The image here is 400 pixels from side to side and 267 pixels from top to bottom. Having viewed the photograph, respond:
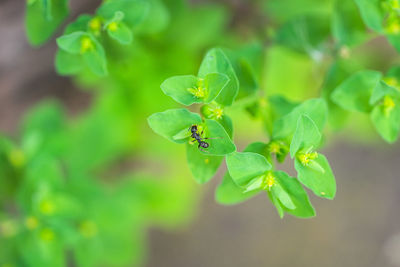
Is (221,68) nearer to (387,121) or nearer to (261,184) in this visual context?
(261,184)

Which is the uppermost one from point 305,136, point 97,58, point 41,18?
point 41,18

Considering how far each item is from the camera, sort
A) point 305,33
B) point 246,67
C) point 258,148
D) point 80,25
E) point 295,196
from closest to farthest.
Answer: point 295,196, point 258,148, point 80,25, point 246,67, point 305,33

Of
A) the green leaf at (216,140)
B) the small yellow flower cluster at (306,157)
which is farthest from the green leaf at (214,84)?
the small yellow flower cluster at (306,157)

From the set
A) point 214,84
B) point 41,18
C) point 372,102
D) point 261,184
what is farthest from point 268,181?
point 41,18

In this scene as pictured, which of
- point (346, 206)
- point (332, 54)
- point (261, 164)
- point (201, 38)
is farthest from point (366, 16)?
point (346, 206)

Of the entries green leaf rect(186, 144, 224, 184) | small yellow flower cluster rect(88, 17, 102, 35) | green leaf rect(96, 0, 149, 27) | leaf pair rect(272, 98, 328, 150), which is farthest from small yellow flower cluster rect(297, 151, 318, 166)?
small yellow flower cluster rect(88, 17, 102, 35)

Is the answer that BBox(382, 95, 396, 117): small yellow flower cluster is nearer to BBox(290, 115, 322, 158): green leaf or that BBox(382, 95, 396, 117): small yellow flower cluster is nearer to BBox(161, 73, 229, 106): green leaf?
BBox(290, 115, 322, 158): green leaf

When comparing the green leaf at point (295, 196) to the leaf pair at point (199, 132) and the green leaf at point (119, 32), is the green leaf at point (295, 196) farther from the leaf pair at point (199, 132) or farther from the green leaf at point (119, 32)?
the green leaf at point (119, 32)
